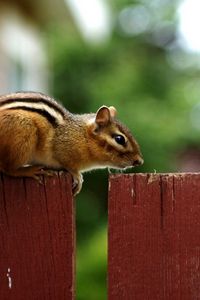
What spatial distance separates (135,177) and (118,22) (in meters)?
18.0

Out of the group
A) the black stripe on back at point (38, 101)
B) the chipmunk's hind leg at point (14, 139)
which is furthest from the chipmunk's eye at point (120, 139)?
the chipmunk's hind leg at point (14, 139)

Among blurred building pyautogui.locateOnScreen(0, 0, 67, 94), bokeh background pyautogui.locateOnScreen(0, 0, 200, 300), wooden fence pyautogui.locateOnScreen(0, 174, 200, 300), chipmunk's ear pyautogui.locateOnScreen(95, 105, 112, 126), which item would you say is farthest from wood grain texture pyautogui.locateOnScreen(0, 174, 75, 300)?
blurred building pyautogui.locateOnScreen(0, 0, 67, 94)

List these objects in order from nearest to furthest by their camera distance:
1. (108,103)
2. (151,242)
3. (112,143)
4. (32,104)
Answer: (151,242) → (32,104) → (112,143) → (108,103)

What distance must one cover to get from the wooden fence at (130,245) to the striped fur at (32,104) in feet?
2.38

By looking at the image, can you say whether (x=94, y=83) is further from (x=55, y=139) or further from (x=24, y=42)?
(x=55, y=139)

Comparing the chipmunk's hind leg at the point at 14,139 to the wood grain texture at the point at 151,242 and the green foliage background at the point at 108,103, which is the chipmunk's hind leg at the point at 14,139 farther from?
the green foliage background at the point at 108,103

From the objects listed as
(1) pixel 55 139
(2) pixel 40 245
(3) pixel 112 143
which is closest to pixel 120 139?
(3) pixel 112 143

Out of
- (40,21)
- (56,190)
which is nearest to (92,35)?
(40,21)

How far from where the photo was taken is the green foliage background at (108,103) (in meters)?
7.91

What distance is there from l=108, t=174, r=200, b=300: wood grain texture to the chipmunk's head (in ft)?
3.95

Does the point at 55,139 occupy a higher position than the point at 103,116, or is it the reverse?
the point at 103,116

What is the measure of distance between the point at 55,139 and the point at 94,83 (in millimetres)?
8630

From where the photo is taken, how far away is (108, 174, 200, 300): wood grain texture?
2697 millimetres

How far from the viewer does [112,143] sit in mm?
4012
